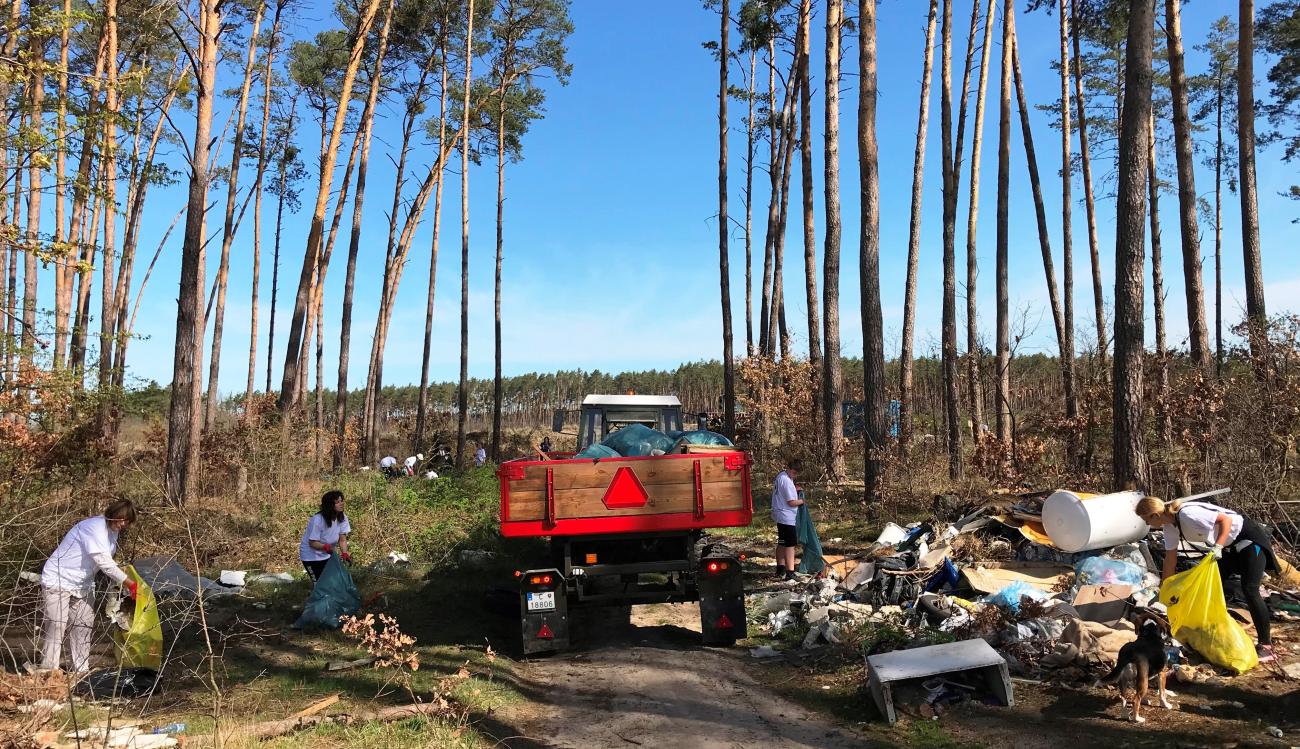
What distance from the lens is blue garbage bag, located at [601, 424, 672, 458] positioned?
8.12m

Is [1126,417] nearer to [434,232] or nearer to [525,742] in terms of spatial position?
[525,742]

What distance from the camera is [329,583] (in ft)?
25.7

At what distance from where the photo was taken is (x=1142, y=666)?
4.81m

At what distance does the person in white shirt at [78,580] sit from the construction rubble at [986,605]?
203 inches

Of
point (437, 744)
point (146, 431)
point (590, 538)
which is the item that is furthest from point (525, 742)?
point (146, 431)

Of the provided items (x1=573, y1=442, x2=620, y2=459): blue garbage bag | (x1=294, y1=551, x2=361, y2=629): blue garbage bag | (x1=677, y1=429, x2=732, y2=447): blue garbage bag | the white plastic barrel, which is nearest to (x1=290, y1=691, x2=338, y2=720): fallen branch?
(x1=294, y1=551, x2=361, y2=629): blue garbage bag

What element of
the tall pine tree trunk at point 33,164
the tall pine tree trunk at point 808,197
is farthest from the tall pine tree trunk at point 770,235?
the tall pine tree trunk at point 33,164

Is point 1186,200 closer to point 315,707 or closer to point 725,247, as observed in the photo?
point 725,247

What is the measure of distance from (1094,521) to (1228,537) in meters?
2.13

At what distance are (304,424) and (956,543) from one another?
14.1m

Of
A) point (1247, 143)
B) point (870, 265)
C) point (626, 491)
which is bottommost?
point (626, 491)

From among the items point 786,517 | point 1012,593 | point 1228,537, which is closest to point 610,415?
point 786,517

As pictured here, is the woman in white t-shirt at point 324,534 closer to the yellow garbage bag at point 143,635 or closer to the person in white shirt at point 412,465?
the yellow garbage bag at point 143,635

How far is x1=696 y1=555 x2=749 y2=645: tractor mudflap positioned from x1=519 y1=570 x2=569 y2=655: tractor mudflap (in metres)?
1.24
